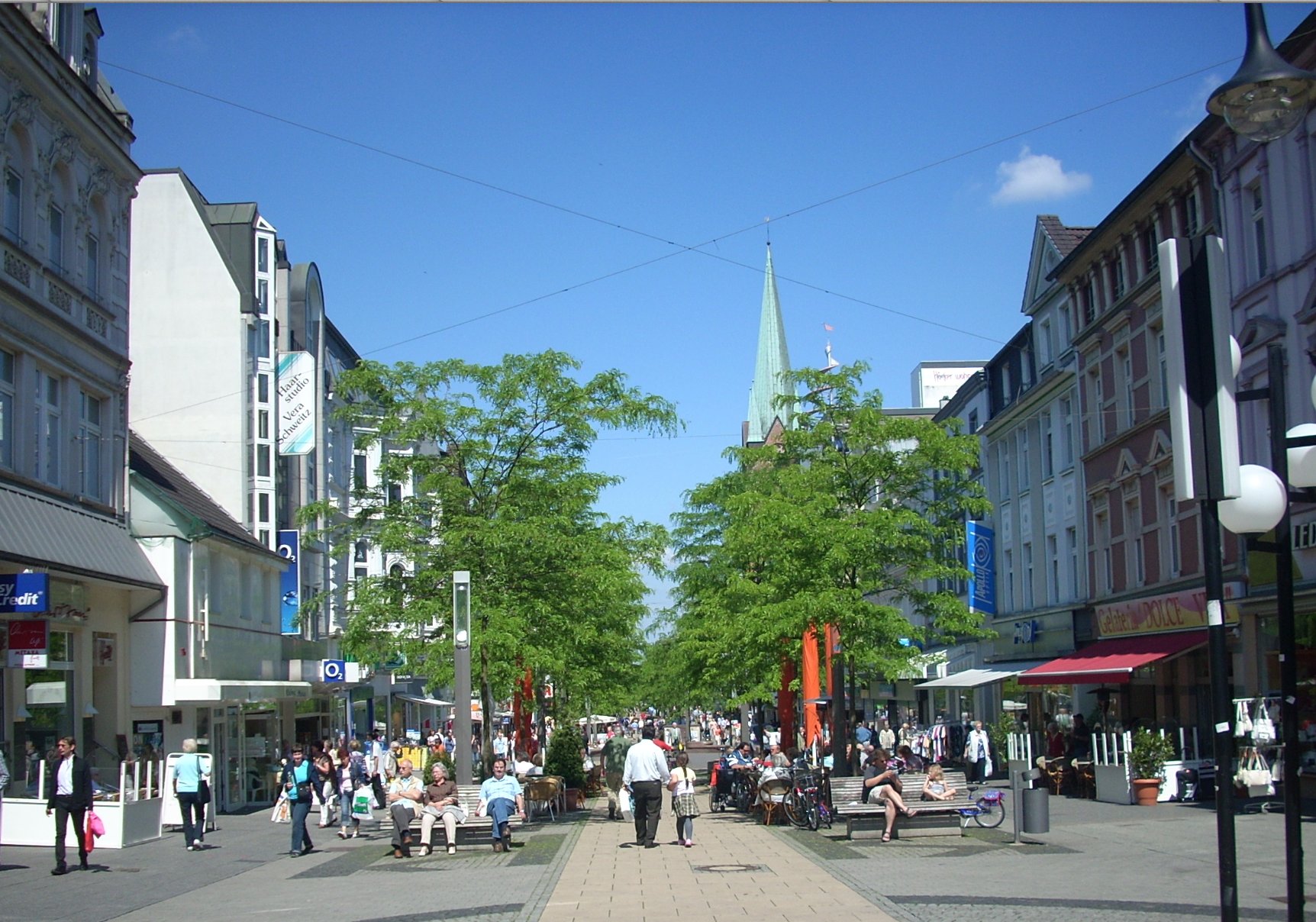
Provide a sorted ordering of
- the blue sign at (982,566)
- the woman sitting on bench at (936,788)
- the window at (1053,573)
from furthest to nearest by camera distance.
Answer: the blue sign at (982,566) → the window at (1053,573) → the woman sitting on bench at (936,788)

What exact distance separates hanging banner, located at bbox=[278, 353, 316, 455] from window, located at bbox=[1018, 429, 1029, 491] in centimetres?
2120

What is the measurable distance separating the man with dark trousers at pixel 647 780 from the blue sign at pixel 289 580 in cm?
2157

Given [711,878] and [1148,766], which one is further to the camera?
[1148,766]

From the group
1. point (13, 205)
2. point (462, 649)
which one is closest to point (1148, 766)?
point (462, 649)

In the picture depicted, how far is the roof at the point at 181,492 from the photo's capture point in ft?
Result: 100

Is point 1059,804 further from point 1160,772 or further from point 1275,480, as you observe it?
point 1275,480

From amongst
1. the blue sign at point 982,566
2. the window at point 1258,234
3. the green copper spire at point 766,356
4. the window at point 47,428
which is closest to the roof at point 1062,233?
the blue sign at point 982,566

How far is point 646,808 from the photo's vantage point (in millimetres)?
20141

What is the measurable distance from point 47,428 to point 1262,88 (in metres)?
23.2

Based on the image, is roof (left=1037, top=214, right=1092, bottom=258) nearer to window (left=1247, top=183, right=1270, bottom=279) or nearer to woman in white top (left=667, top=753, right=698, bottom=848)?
window (left=1247, top=183, right=1270, bottom=279)

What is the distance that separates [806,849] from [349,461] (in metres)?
39.6

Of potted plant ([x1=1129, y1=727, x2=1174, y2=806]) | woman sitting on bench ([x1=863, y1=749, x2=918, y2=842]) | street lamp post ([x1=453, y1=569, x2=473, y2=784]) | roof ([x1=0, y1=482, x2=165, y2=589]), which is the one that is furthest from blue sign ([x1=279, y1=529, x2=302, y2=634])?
potted plant ([x1=1129, y1=727, x2=1174, y2=806])

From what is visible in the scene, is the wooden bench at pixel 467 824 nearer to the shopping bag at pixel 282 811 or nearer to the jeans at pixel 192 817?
the jeans at pixel 192 817

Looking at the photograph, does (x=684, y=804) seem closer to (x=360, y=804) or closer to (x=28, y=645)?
(x=360, y=804)
